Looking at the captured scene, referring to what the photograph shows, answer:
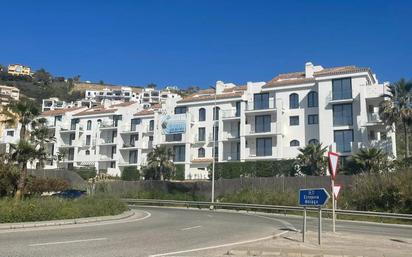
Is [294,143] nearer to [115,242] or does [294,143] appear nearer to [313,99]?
[313,99]

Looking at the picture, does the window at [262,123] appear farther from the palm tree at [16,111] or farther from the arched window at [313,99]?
the palm tree at [16,111]

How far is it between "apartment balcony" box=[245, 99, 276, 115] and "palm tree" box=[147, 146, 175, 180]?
1214cm

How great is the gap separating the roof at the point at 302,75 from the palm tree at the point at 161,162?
632 inches

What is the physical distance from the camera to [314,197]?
45.3ft

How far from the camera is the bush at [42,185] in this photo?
30206 millimetres

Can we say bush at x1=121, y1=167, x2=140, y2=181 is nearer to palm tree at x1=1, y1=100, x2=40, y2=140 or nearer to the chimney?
the chimney

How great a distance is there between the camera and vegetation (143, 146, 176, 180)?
61938 mm

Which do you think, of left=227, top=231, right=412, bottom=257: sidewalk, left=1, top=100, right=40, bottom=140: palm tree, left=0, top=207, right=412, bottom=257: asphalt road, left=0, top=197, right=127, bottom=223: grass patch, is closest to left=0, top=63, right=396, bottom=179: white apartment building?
left=1, top=100, right=40, bottom=140: palm tree

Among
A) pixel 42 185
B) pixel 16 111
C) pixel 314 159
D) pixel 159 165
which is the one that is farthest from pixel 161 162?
pixel 16 111

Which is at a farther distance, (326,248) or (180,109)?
(180,109)

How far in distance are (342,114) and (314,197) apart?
1729 inches

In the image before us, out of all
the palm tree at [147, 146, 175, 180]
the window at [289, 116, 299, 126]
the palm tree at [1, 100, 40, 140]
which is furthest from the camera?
the palm tree at [147, 146, 175, 180]

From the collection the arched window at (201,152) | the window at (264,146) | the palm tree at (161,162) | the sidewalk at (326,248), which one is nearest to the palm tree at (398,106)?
the window at (264,146)

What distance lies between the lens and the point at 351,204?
3531 cm
